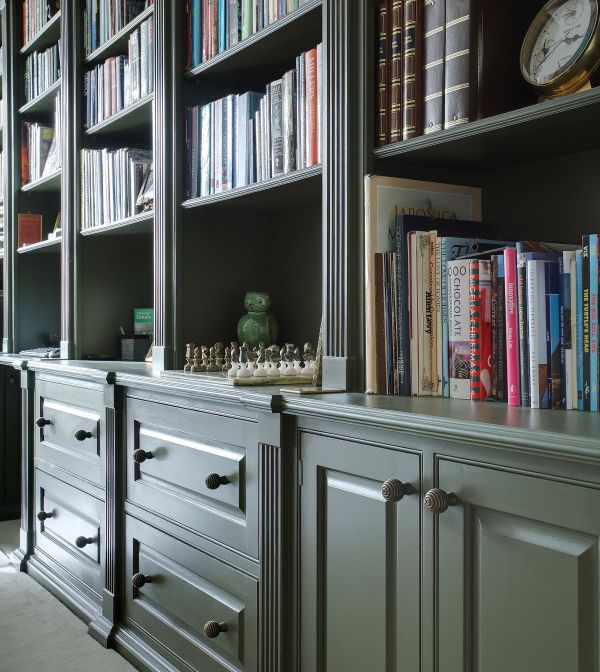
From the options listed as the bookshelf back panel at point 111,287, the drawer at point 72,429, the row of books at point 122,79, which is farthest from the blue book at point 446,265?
the bookshelf back panel at point 111,287

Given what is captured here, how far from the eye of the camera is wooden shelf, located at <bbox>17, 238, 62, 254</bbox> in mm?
3114

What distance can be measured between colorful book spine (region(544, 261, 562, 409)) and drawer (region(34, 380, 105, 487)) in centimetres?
145

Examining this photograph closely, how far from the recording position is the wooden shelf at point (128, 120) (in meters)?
2.46

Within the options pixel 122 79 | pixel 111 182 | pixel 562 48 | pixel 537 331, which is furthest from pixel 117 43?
pixel 537 331

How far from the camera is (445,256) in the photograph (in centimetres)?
140

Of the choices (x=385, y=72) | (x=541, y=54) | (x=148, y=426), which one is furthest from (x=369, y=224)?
(x=148, y=426)

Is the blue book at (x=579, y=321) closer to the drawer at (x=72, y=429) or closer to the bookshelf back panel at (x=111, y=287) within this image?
the drawer at (x=72, y=429)

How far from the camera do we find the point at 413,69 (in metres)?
1.47

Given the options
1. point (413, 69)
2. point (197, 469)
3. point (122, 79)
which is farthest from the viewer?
point (122, 79)

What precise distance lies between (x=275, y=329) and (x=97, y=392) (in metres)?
0.56

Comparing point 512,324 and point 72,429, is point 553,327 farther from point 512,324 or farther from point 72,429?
point 72,429

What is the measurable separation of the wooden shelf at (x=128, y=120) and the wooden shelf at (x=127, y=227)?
35cm

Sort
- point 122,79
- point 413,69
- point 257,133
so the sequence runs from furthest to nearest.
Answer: point 122,79 < point 257,133 < point 413,69

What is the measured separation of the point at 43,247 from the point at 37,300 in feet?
1.24
